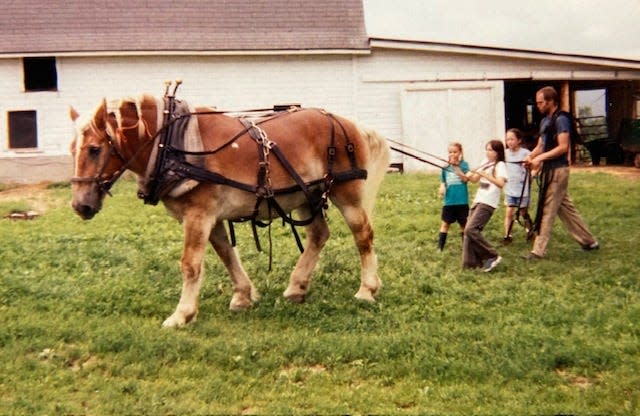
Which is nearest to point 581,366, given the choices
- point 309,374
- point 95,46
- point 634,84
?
point 309,374

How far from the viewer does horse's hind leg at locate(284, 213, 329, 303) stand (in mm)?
7648

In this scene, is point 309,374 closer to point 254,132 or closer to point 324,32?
point 254,132

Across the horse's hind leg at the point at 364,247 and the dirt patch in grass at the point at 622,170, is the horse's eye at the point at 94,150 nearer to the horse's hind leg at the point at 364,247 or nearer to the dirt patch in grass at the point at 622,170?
the horse's hind leg at the point at 364,247

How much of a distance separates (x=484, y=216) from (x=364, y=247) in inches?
78.4

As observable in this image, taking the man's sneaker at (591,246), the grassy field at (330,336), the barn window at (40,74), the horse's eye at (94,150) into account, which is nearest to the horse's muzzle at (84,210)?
the horse's eye at (94,150)

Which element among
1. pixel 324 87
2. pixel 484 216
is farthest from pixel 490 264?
pixel 324 87

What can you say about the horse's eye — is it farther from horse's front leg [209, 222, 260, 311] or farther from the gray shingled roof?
the gray shingled roof

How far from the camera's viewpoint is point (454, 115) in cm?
2166

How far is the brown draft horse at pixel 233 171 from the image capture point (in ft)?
21.1

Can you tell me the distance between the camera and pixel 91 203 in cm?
639

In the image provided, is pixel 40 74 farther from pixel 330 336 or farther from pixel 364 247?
pixel 330 336

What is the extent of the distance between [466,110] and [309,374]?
1722 centimetres

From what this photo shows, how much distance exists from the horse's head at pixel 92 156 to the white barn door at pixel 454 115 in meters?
15.9

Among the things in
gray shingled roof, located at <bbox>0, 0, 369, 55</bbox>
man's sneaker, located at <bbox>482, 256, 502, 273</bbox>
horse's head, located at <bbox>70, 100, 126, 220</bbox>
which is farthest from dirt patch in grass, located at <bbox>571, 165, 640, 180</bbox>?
horse's head, located at <bbox>70, 100, 126, 220</bbox>
